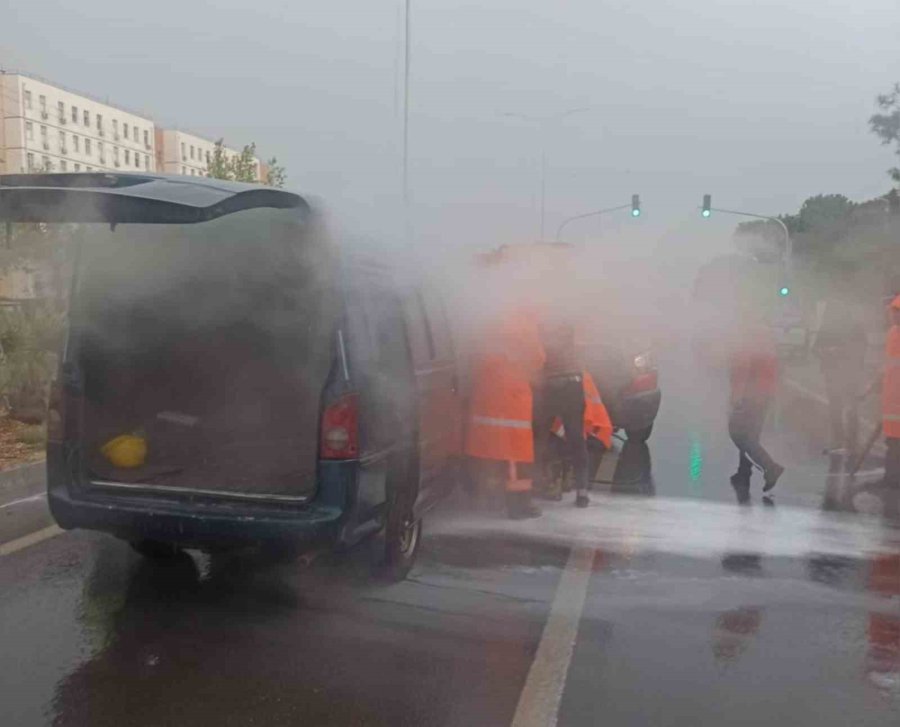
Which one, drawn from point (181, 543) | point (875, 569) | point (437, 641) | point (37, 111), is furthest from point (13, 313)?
point (875, 569)

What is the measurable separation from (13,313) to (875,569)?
8766 mm

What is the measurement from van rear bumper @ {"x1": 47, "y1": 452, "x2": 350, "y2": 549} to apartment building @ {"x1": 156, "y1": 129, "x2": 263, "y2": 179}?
681 centimetres

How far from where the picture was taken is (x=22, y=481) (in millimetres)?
7746

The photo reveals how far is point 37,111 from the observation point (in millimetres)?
10320

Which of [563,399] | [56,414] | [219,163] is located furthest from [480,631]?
[219,163]

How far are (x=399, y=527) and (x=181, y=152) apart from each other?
9.26m

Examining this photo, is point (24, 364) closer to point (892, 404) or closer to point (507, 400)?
point (507, 400)

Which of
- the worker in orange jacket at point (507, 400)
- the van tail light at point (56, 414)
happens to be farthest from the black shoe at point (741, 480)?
the van tail light at point (56, 414)

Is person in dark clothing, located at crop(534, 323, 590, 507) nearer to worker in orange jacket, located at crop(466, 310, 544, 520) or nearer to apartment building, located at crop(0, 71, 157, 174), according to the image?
worker in orange jacket, located at crop(466, 310, 544, 520)

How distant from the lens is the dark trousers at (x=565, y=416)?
6953 millimetres

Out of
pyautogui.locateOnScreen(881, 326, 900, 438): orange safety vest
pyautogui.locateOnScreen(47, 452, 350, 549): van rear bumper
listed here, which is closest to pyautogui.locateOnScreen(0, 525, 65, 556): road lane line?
pyautogui.locateOnScreen(47, 452, 350, 549): van rear bumper

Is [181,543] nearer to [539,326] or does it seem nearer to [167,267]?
[167,267]

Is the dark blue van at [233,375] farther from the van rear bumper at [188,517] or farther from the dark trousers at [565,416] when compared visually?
the dark trousers at [565,416]

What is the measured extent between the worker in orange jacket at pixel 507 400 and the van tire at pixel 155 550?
2039mm
